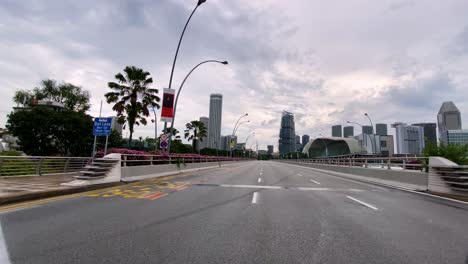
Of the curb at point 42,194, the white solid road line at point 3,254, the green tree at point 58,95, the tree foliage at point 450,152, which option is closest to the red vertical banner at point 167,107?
the curb at point 42,194

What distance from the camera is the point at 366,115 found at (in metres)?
45.9

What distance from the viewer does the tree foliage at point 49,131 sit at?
38.7 meters

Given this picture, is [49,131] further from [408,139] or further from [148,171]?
[408,139]

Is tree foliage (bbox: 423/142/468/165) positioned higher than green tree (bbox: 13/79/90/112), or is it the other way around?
green tree (bbox: 13/79/90/112)

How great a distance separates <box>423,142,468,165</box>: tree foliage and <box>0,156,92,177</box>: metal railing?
81.0ft

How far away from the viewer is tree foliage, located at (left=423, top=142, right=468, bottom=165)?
18344 millimetres

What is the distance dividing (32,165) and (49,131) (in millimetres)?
28507

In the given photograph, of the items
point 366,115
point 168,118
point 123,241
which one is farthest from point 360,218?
point 366,115

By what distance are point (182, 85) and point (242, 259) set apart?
21.1 meters

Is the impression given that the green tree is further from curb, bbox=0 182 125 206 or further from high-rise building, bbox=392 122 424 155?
high-rise building, bbox=392 122 424 155

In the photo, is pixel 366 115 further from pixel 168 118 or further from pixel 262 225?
pixel 262 225

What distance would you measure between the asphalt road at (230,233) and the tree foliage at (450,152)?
41.1 feet

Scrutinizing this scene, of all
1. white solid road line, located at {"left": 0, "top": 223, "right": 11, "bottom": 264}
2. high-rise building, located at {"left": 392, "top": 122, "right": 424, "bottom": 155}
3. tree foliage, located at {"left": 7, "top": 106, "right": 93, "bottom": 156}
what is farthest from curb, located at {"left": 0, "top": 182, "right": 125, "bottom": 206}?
high-rise building, located at {"left": 392, "top": 122, "right": 424, "bottom": 155}

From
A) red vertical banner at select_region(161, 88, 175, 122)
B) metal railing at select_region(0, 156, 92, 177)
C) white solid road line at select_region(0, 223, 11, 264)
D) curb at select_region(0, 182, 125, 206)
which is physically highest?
red vertical banner at select_region(161, 88, 175, 122)
